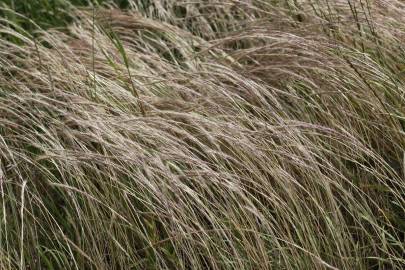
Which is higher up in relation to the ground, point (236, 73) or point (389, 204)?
point (236, 73)

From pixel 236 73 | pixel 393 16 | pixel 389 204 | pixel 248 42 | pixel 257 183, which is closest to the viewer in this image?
pixel 257 183

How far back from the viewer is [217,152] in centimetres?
222

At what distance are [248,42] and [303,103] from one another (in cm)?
57

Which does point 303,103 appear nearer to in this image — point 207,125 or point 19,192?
point 207,125

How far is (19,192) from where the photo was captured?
2.28 m

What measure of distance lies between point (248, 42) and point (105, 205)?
1.19 meters

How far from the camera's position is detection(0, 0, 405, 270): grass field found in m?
2.18

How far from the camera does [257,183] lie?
223 centimetres

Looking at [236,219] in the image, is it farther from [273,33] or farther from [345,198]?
[273,33]

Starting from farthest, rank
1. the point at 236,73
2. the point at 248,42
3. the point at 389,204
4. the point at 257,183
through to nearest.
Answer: the point at 248,42, the point at 236,73, the point at 389,204, the point at 257,183

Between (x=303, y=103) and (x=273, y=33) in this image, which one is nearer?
(x=303, y=103)

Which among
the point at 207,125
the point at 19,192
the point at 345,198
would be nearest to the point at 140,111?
the point at 207,125

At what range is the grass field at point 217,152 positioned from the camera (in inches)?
85.7

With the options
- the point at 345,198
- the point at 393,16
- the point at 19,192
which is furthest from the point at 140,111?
the point at 393,16
